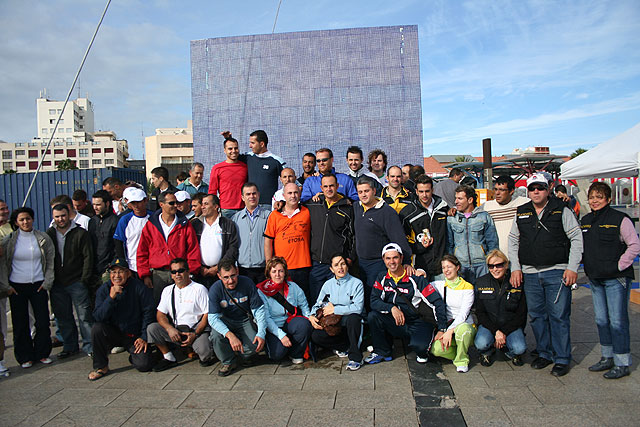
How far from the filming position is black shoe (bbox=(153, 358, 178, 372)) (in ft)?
14.9

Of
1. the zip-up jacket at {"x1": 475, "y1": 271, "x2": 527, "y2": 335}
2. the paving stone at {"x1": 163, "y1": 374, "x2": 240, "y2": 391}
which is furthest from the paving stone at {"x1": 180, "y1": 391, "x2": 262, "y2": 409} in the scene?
the zip-up jacket at {"x1": 475, "y1": 271, "x2": 527, "y2": 335}

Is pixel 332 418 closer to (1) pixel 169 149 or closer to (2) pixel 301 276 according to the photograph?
(2) pixel 301 276

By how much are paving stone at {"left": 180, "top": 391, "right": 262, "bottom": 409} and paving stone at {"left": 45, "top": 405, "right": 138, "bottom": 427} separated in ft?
1.54

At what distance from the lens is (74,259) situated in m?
5.09

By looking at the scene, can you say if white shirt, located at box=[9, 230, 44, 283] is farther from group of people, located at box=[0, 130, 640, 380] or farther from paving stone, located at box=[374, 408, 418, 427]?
paving stone, located at box=[374, 408, 418, 427]

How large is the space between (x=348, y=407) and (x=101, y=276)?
11.6 ft

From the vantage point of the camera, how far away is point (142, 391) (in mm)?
4035

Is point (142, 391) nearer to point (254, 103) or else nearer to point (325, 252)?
point (325, 252)

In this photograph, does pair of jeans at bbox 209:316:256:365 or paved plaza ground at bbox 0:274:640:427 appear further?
pair of jeans at bbox 209:316:256:365

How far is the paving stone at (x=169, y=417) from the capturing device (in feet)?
11.0

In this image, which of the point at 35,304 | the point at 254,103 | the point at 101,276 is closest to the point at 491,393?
the point at 101,276

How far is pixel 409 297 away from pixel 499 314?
90cm

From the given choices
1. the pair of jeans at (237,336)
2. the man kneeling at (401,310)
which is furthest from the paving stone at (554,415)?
the pair of jeans at (237,336)

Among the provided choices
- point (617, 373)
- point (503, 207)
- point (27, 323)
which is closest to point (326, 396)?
point (617, 373)
